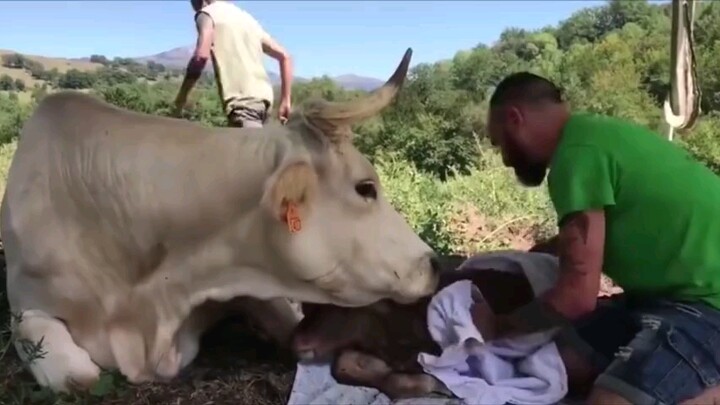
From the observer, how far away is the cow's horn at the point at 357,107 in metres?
2.87

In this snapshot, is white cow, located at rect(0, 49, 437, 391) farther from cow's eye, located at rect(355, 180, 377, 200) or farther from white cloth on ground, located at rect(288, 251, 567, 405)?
white cloth on ground, located at rect(288, 251, 567, 405)

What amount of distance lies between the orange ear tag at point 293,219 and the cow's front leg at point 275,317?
21.6 inches

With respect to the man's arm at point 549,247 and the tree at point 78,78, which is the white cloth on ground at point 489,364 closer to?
the man's arm at point 549,247

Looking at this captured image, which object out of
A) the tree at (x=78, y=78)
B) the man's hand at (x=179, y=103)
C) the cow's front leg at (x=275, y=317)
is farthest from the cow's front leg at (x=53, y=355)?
the tree at (x=78, y=78)

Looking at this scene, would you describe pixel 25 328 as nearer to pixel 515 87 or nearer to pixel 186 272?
pixel 186 272

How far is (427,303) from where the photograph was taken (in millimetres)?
3004

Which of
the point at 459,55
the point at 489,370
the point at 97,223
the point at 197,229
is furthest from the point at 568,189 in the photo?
the point at 459,55

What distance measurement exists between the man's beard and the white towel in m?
0.35

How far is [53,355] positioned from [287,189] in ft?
2.71

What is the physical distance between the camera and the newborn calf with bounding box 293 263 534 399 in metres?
2.87

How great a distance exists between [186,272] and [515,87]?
41.9 inches

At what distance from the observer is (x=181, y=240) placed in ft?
9.57

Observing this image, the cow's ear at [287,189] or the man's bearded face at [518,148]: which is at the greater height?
the man's bearded face at [518,148]

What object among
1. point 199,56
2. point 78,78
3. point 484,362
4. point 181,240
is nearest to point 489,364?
point 484,362
